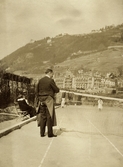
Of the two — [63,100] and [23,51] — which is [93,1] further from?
[63,100]

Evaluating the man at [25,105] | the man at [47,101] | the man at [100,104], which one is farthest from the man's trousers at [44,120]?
the man at [100,104]

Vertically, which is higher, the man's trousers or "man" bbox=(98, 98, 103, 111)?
"man" bbox=(98, 98, 103, 111)

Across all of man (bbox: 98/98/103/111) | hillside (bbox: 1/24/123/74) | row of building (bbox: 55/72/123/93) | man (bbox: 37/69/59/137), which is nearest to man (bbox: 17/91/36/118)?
man (bbox: 37/69/59/137)

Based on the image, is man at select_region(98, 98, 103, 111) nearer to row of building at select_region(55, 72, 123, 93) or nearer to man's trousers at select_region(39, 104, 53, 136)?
row of building at select_region(55, 72, 123, 93)

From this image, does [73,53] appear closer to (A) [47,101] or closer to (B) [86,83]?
(B) [86,83]

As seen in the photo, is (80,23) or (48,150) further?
(80,23)

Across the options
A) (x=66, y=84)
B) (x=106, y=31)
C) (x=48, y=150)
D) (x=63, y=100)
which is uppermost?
(x=106, y=31)

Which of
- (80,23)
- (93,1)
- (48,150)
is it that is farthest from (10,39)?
(48,150)
